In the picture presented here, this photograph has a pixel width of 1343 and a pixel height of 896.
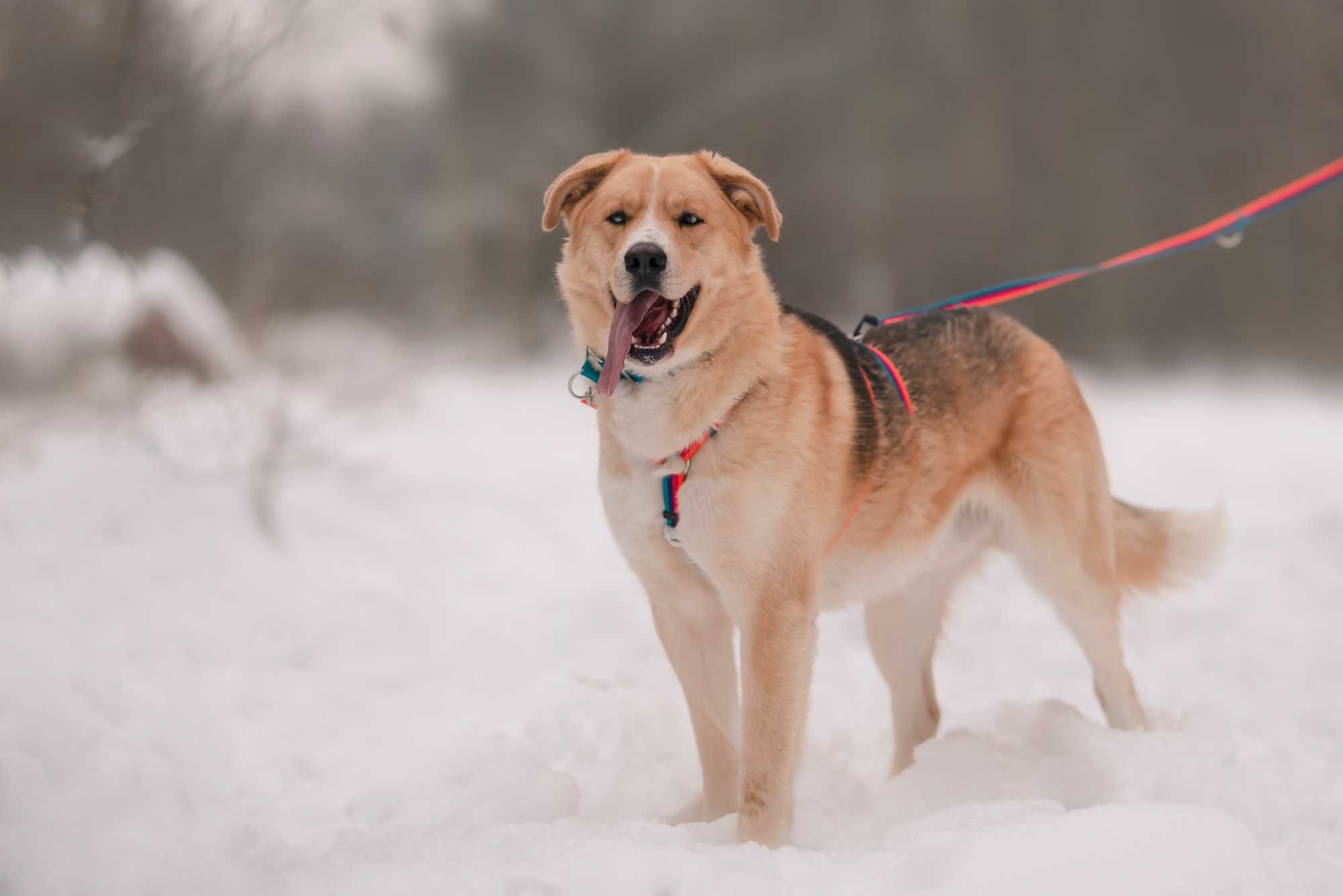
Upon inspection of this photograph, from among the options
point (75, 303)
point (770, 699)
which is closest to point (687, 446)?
point (770, 699)

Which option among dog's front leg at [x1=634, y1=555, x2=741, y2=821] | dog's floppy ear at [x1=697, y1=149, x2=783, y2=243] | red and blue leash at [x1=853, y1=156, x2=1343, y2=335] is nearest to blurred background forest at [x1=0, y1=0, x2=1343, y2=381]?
dog's floppy ear at [x1=697, y1=149, x2=783, y2=243]

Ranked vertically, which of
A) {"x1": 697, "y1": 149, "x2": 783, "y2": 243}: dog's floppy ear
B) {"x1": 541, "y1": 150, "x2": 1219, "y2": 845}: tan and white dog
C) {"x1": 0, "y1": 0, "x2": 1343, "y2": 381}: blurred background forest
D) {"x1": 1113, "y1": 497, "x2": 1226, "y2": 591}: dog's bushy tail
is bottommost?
{"x1": 1113, "y1": 497, "x2": 1226, "y2": 591}: dog's bushy tail

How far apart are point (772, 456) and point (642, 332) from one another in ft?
1.54

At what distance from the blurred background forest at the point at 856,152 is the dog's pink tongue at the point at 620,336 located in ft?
9.10

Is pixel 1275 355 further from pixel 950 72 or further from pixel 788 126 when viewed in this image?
pixel 788 126

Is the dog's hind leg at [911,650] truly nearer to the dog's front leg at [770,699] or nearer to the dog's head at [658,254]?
the dog's front leg at [770,699]

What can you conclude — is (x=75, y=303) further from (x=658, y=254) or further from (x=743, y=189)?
(x=743, y=189)

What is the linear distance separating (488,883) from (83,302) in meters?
2.58

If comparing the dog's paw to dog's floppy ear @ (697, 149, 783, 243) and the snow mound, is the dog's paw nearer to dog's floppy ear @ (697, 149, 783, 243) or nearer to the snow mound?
dog's floppy ear @ (697, 149, 783, 243)

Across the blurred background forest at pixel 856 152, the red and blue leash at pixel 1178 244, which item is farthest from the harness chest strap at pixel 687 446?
the blurred background forest at pixel 856 152

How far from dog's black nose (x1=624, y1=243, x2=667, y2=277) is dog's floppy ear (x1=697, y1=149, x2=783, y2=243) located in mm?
414

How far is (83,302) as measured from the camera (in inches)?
117

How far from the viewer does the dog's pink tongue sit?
2121 mm

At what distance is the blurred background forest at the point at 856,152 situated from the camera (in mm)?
5684
